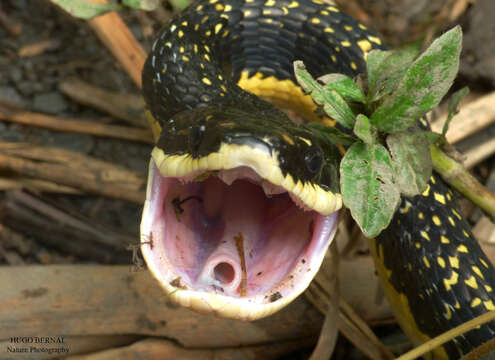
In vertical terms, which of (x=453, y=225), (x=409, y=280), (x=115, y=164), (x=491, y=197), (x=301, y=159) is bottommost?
(x=115, y=164)

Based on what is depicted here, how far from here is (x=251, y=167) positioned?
1392 mm

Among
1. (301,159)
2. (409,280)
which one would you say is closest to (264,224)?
(301,159)

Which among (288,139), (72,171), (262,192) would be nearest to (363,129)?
(288,139)

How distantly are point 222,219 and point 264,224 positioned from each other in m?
0.12

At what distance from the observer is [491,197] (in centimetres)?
195

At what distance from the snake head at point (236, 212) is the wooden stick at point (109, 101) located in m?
1.40

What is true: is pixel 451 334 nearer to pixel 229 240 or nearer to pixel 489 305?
pixel 489 305

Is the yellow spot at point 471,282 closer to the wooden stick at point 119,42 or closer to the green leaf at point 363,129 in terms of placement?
the green leaf at point 363,129

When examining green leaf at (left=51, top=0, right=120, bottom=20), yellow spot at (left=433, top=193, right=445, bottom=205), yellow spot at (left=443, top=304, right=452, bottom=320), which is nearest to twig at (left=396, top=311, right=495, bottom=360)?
yellow spot at (left=443, top=304, right=452, bottom=320)

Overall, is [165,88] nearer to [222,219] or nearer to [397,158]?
[222,219]

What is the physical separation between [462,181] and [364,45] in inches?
29.6

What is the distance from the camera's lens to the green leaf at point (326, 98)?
153 centimetres

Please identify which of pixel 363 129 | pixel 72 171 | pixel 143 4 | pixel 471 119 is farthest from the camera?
pixel 471 119

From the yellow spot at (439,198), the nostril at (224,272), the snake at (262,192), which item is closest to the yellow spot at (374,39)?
the snake at (262,192)
